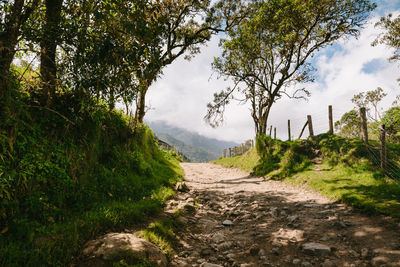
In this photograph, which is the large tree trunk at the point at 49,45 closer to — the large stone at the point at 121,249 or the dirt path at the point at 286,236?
the large stone at the point at 121,249

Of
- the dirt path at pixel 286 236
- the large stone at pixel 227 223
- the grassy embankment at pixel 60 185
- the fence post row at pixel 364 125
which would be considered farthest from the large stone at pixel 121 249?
the fence post row at pixel 364 125

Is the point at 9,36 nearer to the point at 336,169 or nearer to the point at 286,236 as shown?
the point at 286,236

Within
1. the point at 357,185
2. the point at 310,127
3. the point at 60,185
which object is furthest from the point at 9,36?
the point at 310,127

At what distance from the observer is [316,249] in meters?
3.66

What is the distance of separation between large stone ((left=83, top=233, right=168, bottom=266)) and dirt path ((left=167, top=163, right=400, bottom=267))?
42cm

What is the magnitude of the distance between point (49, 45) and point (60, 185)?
3616mm

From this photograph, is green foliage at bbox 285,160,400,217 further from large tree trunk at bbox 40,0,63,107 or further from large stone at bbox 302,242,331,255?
large tree trunk at bbox 40,0,63,107

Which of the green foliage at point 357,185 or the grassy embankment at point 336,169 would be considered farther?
the grassy embankment at point 336,169

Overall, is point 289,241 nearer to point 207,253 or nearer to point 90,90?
point 207,253

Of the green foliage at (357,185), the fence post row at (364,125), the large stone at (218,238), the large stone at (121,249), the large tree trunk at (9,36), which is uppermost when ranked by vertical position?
the large tree trunk at (9,36)

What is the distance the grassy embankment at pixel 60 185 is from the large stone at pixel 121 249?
281 mm

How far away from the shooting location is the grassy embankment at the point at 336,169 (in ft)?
19.3

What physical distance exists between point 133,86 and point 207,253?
5.04m

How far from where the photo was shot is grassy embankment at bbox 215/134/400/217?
5895mm
